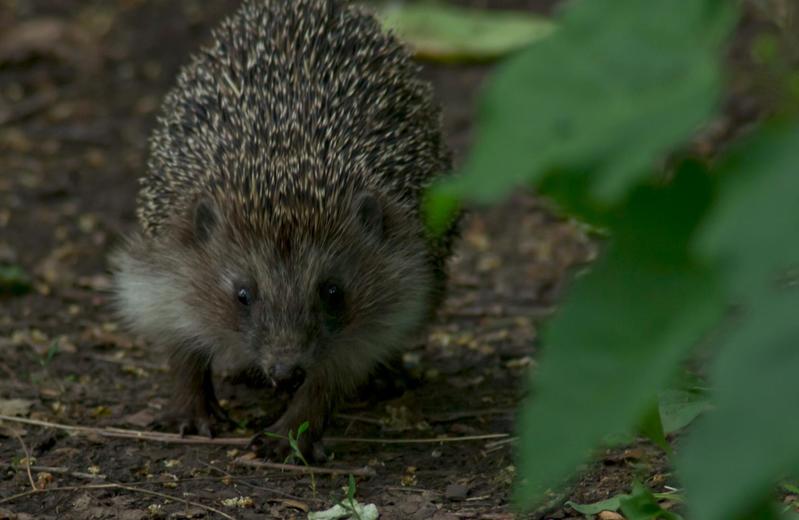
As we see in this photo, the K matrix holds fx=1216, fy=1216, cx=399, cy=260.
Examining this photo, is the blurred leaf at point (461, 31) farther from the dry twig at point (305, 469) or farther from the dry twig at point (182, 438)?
the dry twig at point (305, 469)

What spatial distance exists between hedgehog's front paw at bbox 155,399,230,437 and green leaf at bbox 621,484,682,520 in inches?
116

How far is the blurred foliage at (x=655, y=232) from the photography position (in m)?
2.30

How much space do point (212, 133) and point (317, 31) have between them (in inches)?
38.4

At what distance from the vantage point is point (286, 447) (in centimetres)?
669

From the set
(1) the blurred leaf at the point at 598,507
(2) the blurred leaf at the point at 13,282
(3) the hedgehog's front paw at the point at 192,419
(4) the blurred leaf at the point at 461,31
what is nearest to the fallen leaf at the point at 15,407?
→ (3) the hedgehog's front paw at the point at 192,419

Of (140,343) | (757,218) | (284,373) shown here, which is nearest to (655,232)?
(757,218)

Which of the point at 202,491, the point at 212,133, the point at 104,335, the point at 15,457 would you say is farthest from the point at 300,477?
the point at 104,335

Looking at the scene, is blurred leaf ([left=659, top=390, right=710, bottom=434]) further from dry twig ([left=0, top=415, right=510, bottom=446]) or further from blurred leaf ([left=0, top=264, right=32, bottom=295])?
blurred leaf ([left=0, top=264, right=32, bottom=295])

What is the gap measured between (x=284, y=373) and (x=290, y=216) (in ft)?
3.21

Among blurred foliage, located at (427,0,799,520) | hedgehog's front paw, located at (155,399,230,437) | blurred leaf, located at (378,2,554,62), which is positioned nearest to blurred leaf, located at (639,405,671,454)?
blurred foliage, located at (427,0,799,520)

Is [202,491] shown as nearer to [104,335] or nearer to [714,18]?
[104,335]

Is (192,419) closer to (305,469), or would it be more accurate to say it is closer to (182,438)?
(182,438)

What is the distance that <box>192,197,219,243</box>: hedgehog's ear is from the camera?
6.95m

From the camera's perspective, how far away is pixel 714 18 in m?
2.60
